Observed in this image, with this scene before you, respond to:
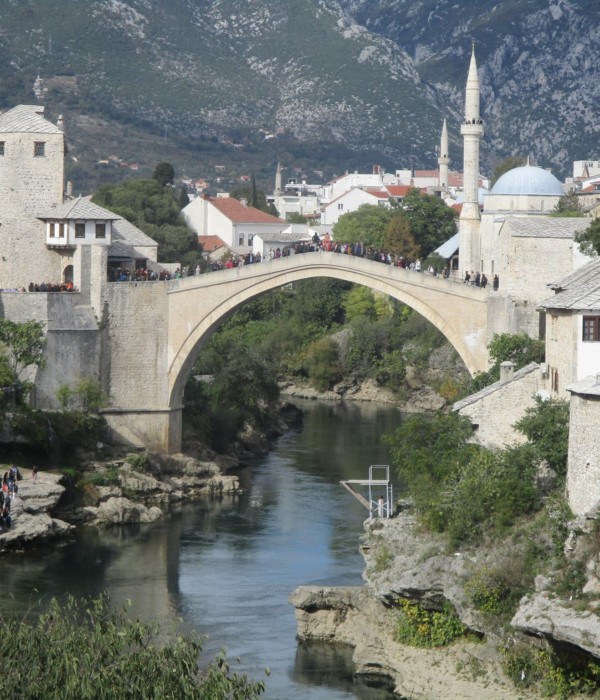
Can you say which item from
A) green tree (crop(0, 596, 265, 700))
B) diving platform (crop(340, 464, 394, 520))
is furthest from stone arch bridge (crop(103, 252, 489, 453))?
green tree (crop(0, 596, 265, 700))

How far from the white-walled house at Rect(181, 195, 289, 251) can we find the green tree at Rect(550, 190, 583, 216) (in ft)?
98.4

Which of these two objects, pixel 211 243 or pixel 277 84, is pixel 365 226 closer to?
pixel 211 243

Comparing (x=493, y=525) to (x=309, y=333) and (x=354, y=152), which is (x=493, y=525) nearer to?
(x=309, y=333)

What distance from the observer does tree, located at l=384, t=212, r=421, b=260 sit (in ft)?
271

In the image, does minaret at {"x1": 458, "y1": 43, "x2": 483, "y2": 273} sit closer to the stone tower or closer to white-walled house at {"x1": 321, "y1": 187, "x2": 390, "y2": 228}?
the stone tower

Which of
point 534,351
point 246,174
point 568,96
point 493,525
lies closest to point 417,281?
point 534,351

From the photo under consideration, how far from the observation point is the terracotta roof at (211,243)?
299 feet

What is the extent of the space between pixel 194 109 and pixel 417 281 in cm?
9761

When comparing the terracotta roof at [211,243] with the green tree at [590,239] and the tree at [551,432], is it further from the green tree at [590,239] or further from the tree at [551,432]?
the tree at [551,432]

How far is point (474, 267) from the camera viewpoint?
62188 mm

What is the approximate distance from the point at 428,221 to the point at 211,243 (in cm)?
1263

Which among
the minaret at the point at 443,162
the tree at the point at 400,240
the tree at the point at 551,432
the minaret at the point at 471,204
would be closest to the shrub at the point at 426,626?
the tree at the point at 551,432

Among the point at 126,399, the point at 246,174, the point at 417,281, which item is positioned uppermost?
the point at 246,174

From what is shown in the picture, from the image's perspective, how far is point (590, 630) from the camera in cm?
2736
